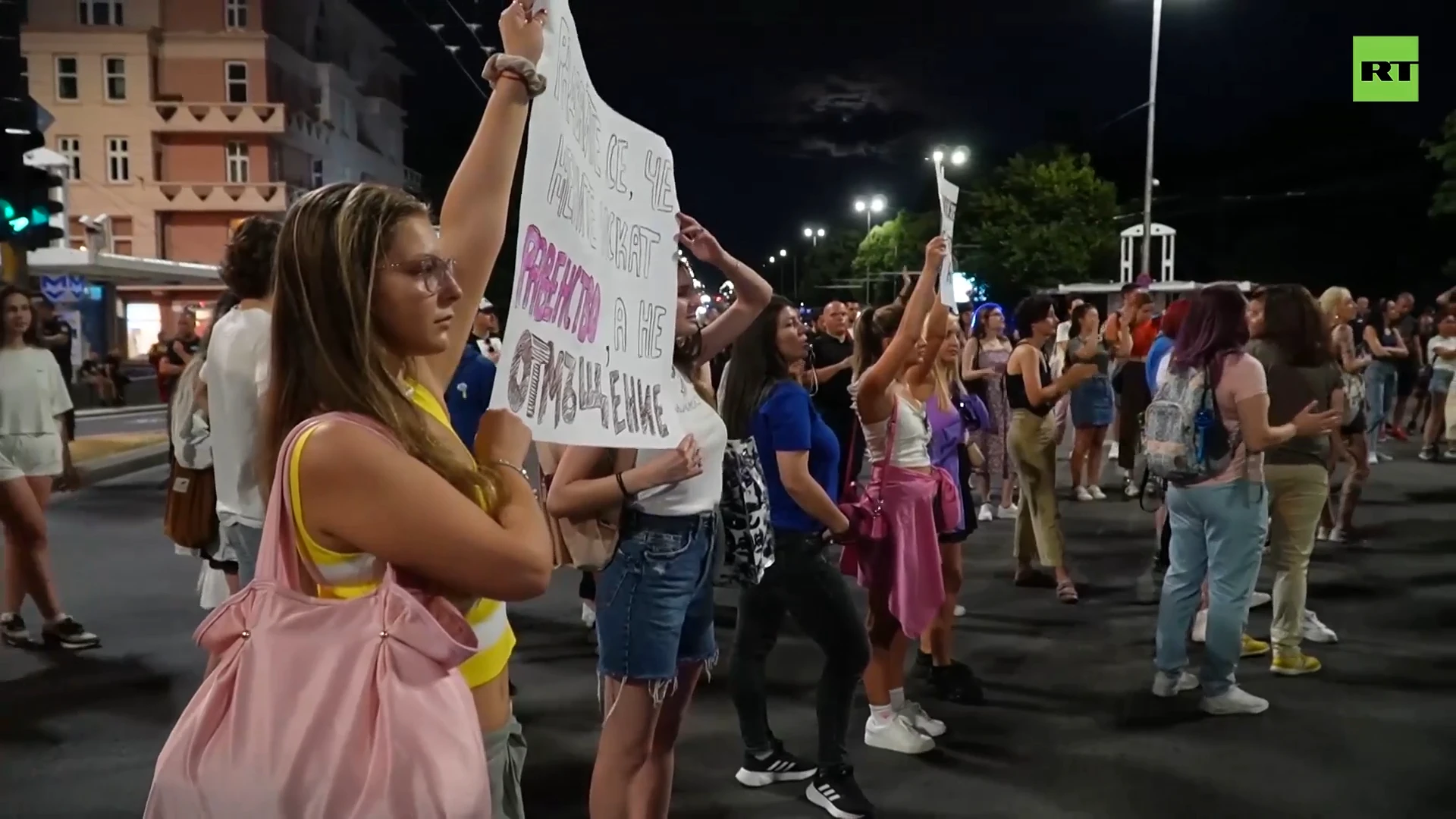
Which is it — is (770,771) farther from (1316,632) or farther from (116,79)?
(116,79)

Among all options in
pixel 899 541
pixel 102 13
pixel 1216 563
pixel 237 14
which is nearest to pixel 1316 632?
pixel 1216 563

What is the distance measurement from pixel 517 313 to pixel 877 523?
125 inches

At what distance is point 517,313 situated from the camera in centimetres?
203

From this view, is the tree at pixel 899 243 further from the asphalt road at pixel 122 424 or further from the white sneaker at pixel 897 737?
the white sneaker at pixel 897 737

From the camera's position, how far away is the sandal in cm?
757

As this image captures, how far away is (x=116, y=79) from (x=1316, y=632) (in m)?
44.2

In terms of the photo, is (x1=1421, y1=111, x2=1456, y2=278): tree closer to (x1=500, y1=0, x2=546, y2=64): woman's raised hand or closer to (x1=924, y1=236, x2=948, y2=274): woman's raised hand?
(x1=924, y1=236, x2=948, y2=274): woman's raised hand

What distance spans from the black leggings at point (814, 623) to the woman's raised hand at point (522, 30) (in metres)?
2.37

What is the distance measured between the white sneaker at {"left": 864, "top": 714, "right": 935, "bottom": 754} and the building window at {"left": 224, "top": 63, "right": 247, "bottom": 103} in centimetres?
4364

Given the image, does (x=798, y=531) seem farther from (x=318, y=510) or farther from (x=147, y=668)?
(x=147, y=668)

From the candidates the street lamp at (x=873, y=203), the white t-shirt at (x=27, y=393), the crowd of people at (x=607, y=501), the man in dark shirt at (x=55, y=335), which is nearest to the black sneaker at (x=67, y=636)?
the crowd of people at (x=607, y=501)

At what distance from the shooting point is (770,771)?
467 centimetres

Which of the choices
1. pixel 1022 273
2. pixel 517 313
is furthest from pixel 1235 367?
pixel 1022 273

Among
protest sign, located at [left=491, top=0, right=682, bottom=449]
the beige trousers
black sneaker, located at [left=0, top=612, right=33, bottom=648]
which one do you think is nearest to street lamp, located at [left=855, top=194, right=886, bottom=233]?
the beige trousers
